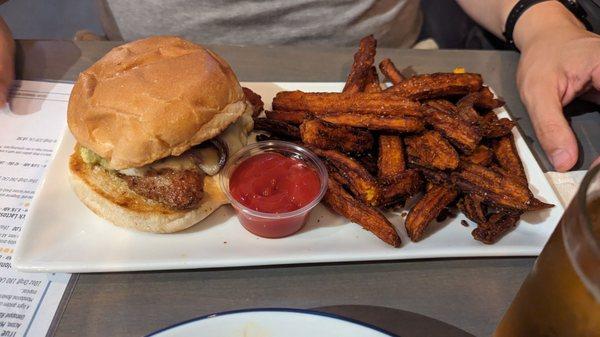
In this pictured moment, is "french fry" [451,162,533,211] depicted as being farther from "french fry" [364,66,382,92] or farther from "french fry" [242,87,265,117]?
"french fry" [242,87,265,117]

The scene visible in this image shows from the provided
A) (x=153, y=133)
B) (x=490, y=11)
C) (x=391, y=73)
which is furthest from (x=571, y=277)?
(x=490, y=11)

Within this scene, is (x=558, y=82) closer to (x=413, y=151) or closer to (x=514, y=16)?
(x=514, y=16)

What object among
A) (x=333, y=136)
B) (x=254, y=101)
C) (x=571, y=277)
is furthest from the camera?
(x=254, y=101)

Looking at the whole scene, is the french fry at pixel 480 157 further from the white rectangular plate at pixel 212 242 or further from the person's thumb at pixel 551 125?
the person's thumb at pixel 551 125

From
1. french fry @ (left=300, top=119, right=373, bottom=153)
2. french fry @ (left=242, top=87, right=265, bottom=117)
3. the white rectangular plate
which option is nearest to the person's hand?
the white rectangular plate

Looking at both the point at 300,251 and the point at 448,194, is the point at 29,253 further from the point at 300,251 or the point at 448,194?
the point at 448,194

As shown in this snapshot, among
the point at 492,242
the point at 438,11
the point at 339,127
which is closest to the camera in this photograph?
the point at 492,242

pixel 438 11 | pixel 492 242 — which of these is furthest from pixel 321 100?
pixel 438 11

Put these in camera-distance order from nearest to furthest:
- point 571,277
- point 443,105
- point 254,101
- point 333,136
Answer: point 571,277, point 333,136, point 443,105, point 254,101
